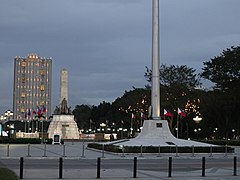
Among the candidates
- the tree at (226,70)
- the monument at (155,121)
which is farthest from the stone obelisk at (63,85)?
the monument at (155,121)

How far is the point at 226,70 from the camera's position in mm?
85750

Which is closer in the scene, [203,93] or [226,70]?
[226,70]

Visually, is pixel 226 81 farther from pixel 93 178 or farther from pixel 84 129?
pixel 84 129

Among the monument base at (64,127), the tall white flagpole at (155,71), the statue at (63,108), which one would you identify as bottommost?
the monument base at (64,127)

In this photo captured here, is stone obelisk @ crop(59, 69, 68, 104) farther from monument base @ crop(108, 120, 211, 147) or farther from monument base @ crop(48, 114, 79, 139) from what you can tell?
monument base @ crop(108, 120, 211, 147)

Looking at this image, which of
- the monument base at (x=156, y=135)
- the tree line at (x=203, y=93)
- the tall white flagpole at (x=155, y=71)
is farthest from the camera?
the tree line at (x=203, y=93)

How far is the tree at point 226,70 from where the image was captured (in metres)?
85.0

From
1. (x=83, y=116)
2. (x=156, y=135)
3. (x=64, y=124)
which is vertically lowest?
(x=64, y=124)

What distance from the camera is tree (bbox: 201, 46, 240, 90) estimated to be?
279 ft

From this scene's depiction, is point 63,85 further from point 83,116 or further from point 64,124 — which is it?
point 83,116

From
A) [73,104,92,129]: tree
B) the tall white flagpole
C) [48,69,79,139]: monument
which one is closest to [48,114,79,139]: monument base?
[48,69,79,139]: monument

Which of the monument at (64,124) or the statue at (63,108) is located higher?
the statue at (63,108)

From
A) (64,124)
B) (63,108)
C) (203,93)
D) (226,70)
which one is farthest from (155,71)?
(64,124)

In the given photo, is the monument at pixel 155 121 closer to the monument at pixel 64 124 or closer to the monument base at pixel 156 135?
the monument base at pixel 156 135
